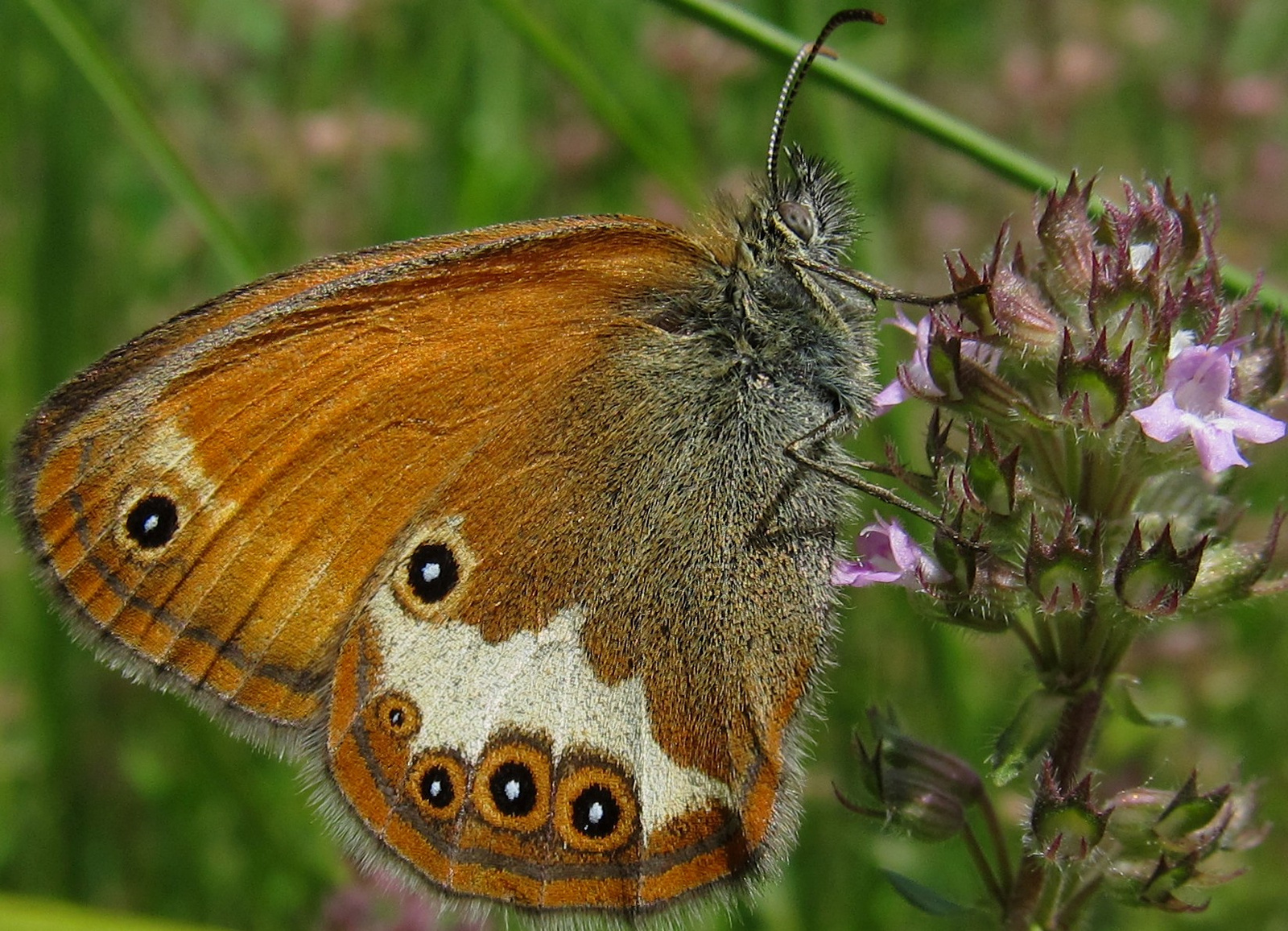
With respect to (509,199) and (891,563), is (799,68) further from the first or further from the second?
(509,199)

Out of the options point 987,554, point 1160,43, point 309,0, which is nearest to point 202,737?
point 987,554

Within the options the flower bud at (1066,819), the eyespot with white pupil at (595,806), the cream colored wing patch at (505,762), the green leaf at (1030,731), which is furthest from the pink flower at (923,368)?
the eyespot with white pupil at (595,806)

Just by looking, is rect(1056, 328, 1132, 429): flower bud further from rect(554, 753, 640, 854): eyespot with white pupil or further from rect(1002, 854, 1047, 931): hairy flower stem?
rect(554, 753, 640, 854): eyespot with white pupil

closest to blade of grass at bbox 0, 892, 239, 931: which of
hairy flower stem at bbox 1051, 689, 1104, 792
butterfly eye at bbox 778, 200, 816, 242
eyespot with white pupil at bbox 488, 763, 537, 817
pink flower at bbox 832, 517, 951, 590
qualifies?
eyespot with white pupil at bbox 488, 763, 537, 817

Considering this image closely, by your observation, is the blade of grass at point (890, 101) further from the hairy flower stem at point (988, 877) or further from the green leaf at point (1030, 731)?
the hairy flower stem at point (988, 877)

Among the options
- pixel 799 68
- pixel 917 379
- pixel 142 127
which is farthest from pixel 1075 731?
pixel 142 127
